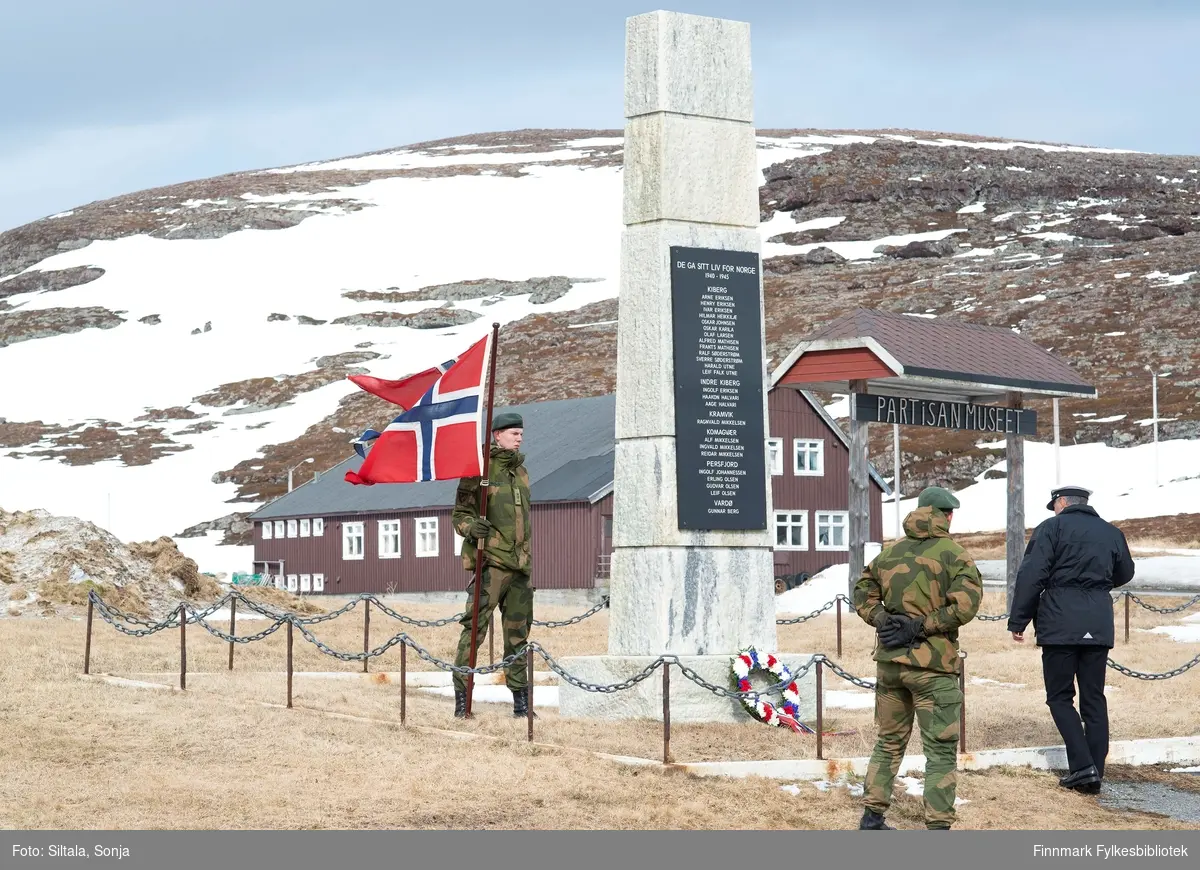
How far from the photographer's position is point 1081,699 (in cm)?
1152

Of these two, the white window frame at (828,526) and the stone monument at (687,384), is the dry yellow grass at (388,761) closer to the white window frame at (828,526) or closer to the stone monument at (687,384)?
the stone monument at (687,384)

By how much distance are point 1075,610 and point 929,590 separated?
218 cm

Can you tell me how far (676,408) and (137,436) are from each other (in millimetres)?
87681

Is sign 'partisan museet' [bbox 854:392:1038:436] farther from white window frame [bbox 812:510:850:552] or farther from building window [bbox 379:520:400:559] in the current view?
building window [bbox 379:520:400:559]

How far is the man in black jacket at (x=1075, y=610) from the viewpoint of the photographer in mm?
11227

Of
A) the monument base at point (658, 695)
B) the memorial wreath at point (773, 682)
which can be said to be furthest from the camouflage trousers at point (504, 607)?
the memorial wreath at point (773, 682)

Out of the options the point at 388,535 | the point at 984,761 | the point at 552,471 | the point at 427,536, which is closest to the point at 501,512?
the point at 984,761

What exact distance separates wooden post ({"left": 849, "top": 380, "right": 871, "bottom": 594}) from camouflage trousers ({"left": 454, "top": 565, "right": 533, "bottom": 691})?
10.8m

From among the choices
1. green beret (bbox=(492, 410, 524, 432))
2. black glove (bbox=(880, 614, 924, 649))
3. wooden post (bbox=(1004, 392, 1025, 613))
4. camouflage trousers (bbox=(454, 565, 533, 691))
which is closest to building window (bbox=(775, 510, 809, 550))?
wooden post (bbox=(1004, 392, 1025, 613))

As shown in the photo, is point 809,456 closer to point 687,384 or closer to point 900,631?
point 687,384

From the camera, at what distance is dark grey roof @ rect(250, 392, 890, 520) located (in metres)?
49.0

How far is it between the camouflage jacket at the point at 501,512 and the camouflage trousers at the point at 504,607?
128 mm

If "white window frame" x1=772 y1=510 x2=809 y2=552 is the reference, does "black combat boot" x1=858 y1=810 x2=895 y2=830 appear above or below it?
below

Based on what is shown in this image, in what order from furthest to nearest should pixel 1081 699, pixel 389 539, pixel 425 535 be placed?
pixel 389 539 → pixel 425 535 → pixel 1081 699
